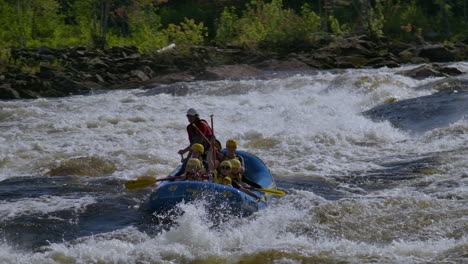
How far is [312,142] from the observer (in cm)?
1096

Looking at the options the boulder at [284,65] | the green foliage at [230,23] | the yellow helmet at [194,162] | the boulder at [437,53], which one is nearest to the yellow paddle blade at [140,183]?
the yellow helmet at [194,162]

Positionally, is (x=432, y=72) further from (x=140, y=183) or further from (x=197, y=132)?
(x=140, y=183)

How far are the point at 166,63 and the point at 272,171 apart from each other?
13603 mm

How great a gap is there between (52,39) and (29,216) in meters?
19.6

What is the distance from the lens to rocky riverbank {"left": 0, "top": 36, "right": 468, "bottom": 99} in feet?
61.7

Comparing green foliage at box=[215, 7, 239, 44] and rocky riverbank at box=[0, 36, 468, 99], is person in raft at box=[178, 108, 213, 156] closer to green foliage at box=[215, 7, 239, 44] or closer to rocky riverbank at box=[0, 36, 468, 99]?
rocky riverbank at box=[0, 36, 468, 99]

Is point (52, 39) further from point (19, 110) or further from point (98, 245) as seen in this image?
point (98, 245)

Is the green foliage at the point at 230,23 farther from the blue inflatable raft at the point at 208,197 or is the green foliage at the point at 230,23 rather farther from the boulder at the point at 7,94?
the blue inflatable raft at the point at 208,197

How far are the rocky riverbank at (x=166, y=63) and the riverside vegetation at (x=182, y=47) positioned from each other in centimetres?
3

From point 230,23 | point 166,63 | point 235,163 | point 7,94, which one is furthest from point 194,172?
point 230,23

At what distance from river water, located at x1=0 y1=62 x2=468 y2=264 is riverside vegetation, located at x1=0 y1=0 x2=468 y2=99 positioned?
3784mm

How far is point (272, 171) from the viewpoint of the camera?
9.20m

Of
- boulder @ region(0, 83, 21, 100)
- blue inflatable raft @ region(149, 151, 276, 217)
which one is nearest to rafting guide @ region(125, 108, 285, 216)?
blue inflatable raft @ region(149, 151, 276, 217)

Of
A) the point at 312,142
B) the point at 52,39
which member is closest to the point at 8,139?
the point at 312,142
